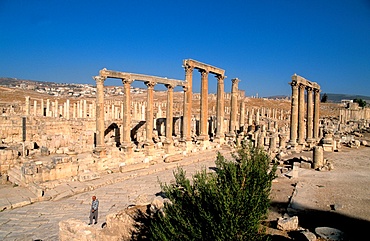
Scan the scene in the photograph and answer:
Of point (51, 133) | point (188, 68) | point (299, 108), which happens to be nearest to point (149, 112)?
point (188, 68)

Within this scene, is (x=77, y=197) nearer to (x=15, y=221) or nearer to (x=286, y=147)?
(x=15, y=221)

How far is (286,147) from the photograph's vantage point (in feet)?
75.9

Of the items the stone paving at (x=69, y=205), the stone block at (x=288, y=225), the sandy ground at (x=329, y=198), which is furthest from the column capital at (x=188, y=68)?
the stone block at (x=288, y=225)

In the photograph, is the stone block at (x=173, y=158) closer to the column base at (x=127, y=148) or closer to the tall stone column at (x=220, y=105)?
the column base at (x=127, y=148)

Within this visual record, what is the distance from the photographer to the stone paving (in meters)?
9.48

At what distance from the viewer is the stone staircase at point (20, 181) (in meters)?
12.5

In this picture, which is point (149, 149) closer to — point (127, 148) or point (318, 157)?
point (127, 148)

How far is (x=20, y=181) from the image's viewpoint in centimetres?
1419

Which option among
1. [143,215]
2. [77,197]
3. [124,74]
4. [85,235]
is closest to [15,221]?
[77,197]

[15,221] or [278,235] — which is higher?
[278,235]

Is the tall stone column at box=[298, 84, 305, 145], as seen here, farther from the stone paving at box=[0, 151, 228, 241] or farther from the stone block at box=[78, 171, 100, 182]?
the stone block at box=[78, 171, 100, 182]

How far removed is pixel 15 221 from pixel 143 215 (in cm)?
529

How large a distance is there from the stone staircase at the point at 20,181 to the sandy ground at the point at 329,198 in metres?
9.43

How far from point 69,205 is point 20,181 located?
422 cm
